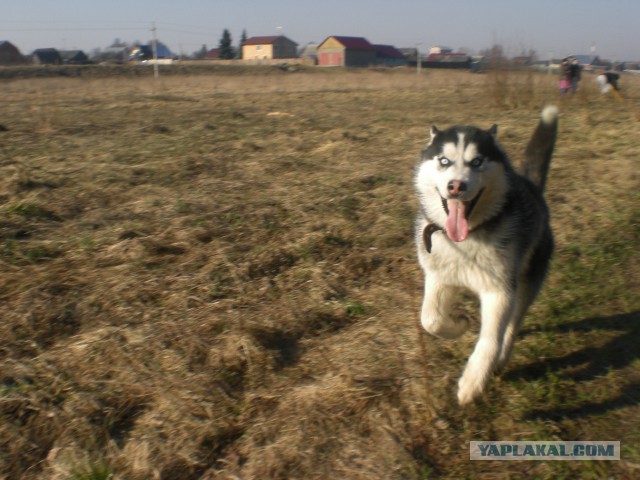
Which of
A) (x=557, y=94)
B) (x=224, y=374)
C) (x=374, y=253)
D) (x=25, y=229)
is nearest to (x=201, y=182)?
(x=25, y=229)

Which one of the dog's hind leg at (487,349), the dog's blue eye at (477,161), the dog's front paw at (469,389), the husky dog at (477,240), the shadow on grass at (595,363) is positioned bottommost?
the shadow on grass at (595,363)

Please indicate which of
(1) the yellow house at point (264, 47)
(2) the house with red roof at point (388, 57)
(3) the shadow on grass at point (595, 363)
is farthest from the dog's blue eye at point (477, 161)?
(1) the yellow house at point (264, 47)

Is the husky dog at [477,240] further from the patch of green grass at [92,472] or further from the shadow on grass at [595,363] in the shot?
the patch of green grass at [92,472]

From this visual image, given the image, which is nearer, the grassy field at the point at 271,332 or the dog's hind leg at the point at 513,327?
the grassy field at the point at 271,332

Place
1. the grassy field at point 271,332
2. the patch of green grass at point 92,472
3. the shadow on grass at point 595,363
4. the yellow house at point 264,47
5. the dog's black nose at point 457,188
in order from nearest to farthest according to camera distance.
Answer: the patch of green grass at point 92,472
the grassy field at point 271,332
the dog's black nose at point 457,188
the shadow on grass at point 595,363
the yellow house at point 264,47

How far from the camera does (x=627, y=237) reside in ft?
17.2

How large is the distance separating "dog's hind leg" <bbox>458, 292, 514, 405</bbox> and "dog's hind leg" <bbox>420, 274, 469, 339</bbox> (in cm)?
27

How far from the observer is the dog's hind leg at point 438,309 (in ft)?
10.3

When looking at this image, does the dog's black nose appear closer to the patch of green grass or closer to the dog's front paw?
the dog's front paw

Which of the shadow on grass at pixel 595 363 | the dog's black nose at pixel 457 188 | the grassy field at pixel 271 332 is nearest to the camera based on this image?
the grassy field at pixel 271 332

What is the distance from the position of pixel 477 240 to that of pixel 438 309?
1.43ft

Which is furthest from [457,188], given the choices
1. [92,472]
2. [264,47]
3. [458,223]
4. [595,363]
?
[264,47]

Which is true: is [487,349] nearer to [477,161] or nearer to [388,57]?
[477,161]

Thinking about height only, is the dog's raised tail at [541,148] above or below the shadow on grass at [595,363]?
above
